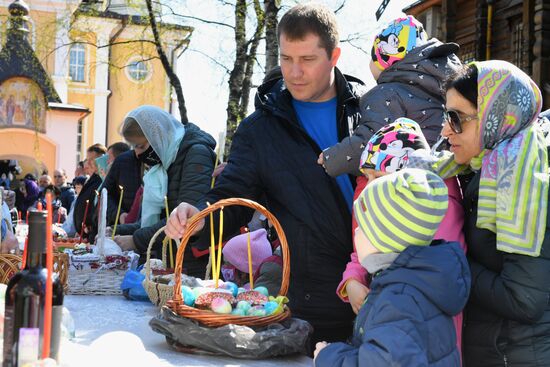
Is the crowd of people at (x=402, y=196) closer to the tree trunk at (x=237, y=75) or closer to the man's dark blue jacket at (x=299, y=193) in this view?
the man's dark blue jacket at (x=299, y=193)

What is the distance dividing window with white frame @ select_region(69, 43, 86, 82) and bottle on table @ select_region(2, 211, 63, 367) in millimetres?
39765

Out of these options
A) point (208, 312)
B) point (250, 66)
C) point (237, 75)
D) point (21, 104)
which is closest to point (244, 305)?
point (208, 312)

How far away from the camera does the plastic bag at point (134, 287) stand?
370cm

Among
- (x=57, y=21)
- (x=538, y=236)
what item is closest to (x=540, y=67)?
(x=57, y=21)

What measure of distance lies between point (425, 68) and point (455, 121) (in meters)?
0.60

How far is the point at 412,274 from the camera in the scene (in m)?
2.00

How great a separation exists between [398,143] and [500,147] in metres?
0.39

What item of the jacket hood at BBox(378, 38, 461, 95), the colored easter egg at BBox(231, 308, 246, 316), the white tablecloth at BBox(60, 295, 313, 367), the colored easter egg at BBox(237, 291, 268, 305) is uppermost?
the jacket hood at BBox(378, 38, 461, 95)

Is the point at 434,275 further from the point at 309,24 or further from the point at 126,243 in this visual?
the point at 126,243

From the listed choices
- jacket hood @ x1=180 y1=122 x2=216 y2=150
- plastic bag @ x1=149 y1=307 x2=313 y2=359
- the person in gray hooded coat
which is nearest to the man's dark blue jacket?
the person in gray hooded coat

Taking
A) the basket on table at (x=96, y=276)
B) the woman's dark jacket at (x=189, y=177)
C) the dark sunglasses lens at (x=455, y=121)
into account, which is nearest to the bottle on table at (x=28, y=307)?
the dark sunglasses lens at (x=455, y=121)

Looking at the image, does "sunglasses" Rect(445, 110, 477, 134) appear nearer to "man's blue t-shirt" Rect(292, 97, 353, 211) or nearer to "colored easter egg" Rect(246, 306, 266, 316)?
"man's blue t-shirt" Rect(292, 97, 353, 211)

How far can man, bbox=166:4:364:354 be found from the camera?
3.02 meters

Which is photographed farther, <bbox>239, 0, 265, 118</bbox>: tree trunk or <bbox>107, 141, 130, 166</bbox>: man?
<bbox>239, 0, 265, 118</bbox>: tree trunk
